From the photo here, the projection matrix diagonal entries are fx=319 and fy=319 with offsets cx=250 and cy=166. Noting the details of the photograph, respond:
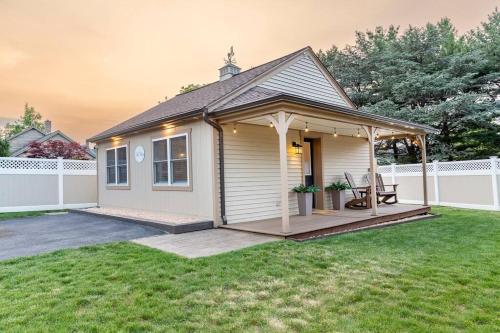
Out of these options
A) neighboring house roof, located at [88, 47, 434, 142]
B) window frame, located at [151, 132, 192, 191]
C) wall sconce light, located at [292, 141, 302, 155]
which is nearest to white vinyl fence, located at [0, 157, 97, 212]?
neighboring house roof, located at [88, 47, 434, 142]

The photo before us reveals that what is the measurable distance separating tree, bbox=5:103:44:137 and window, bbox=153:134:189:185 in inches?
1378

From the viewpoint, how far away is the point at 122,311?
2758 mm

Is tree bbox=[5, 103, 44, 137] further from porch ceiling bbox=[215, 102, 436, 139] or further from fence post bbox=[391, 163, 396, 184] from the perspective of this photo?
fence post bbox=[391, 163, 396, 184]

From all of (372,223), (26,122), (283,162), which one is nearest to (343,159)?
(372,223)

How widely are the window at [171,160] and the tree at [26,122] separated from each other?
35.0 m

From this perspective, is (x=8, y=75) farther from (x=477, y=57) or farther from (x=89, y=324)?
(x=477, y=57)

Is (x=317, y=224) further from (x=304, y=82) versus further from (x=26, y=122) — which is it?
(x=26, y=122)

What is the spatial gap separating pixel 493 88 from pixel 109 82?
18239 millimetres

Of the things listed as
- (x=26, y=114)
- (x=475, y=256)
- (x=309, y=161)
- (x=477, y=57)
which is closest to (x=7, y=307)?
(x=475, y=256)

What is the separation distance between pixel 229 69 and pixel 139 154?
4068 mm

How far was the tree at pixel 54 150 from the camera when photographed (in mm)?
14664

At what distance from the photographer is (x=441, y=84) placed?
15938mm

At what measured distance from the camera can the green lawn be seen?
2.56 meters

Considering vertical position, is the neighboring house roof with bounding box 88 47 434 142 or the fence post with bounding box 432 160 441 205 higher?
the neighboring house roof with bounding box 88 47 434 142
